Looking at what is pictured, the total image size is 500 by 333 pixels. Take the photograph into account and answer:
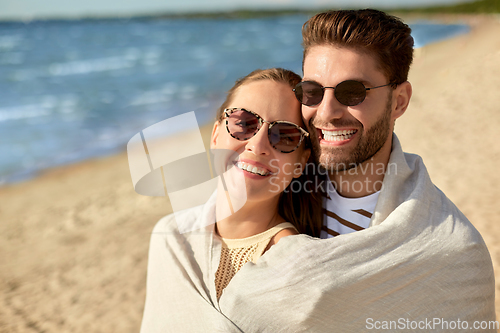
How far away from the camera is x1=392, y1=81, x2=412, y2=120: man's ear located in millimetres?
2463

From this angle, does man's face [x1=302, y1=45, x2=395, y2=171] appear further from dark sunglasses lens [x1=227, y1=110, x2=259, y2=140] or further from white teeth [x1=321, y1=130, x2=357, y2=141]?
dark sunglasses lens [x1=227, y1=110, x2=259, y2=140]

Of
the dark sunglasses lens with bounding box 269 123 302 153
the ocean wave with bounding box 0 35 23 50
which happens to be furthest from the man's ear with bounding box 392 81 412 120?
the ocean wave with bounding box 0 35 23 50

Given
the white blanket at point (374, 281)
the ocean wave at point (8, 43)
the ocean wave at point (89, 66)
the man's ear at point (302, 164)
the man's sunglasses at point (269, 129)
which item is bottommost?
the white blanket at point (374, 281)

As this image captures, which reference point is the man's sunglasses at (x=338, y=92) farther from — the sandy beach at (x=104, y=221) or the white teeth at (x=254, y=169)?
the sandy beach at (x=104, y=221)

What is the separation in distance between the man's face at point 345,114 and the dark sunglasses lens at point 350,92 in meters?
0.03

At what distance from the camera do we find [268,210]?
2354 mm

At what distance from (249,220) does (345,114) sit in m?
0.80

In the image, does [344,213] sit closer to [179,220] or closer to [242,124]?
[242,124]

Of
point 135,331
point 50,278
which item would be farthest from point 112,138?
point 135,331

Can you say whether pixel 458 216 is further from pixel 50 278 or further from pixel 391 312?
pixel 50 278

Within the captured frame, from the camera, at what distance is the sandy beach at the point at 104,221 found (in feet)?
15.3

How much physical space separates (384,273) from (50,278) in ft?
15.6

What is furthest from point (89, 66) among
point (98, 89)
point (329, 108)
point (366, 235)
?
point (366, 235)

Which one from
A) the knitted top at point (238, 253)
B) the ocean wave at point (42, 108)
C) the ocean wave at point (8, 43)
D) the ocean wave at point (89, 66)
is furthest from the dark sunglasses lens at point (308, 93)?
the ocean wave at point (8, 43)
